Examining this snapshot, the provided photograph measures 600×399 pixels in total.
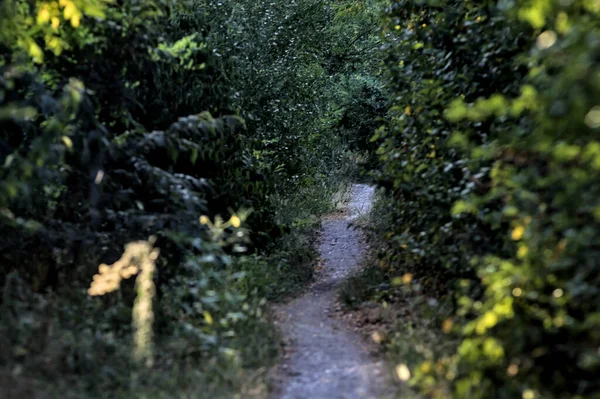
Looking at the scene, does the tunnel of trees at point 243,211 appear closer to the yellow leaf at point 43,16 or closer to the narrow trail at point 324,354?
the yellow leaf at point 43,16

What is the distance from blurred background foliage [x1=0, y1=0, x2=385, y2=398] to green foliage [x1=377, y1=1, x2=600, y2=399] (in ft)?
6.69

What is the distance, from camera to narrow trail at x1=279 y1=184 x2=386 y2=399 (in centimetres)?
560

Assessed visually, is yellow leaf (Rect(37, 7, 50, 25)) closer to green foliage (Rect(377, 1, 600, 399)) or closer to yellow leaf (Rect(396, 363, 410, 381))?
green foliage (Rect(377, 1, 600, 399))

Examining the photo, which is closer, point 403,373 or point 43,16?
point 403,373

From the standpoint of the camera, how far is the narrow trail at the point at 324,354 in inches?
221

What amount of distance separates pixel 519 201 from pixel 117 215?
4.06 meters

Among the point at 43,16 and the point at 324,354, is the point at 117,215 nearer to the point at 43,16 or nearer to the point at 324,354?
the point at 43,16

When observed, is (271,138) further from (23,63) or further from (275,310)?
(23,63)

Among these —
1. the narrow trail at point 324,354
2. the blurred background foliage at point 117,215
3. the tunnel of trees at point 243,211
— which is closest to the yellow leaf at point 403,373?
the tunnel of trees at point 243,211

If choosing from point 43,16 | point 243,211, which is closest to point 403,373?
point 243,211

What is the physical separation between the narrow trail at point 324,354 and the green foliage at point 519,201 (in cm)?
61

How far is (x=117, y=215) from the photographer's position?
6.60 meters

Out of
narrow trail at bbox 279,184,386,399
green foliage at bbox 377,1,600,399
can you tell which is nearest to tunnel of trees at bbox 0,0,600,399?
green foliage at bbox 377,1,600,399

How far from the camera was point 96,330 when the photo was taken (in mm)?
5660
